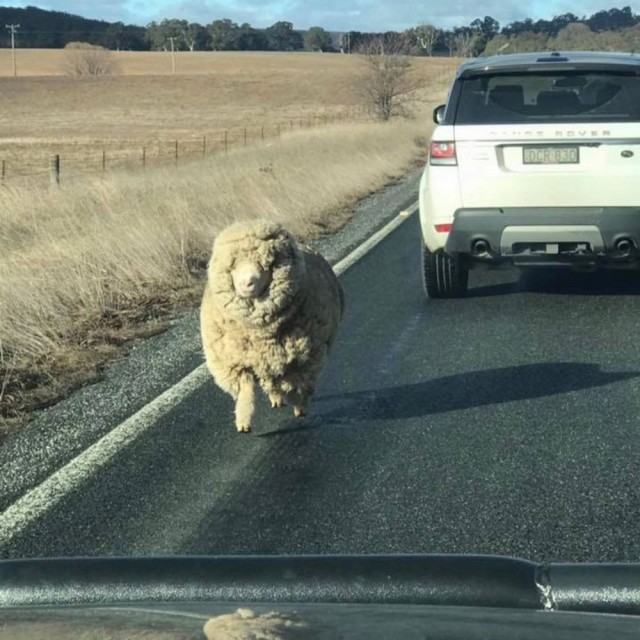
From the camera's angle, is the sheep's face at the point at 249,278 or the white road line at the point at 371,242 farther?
the white road line at the point at 371,242

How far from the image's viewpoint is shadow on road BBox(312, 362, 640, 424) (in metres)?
6.39

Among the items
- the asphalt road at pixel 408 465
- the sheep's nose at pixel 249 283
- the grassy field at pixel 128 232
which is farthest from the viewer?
the grassy field at pixel 128 232

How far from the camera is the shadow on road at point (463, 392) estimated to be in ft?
21.0

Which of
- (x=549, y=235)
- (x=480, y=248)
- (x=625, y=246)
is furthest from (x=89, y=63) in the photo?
(x=625, y=246)

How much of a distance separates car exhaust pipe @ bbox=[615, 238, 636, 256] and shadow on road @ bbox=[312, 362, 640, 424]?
1.51 metres

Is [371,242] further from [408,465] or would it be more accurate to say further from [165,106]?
[165,106]

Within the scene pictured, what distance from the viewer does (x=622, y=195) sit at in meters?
8.39

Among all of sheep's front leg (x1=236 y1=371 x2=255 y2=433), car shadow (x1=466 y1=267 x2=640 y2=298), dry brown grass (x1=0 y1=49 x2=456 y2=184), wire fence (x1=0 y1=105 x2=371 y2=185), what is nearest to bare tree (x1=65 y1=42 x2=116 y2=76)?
dry brown grass (x1=0 y1=49 x2=456 y2=184)

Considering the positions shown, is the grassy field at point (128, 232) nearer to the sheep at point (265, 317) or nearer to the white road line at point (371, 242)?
the white road line at point (371, 242)

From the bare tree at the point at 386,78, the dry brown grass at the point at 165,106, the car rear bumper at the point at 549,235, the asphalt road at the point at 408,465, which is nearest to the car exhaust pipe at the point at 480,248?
the car rear bumper at the point at 549,235

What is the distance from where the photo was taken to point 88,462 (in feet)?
18.0

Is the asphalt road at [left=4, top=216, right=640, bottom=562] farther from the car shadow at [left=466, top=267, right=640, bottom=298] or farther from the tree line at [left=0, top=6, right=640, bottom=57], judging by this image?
the tree line at [left=0, top=6, right=640, bottom=57]

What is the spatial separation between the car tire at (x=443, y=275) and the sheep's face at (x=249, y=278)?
154 inches

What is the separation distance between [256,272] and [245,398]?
2.58ft
